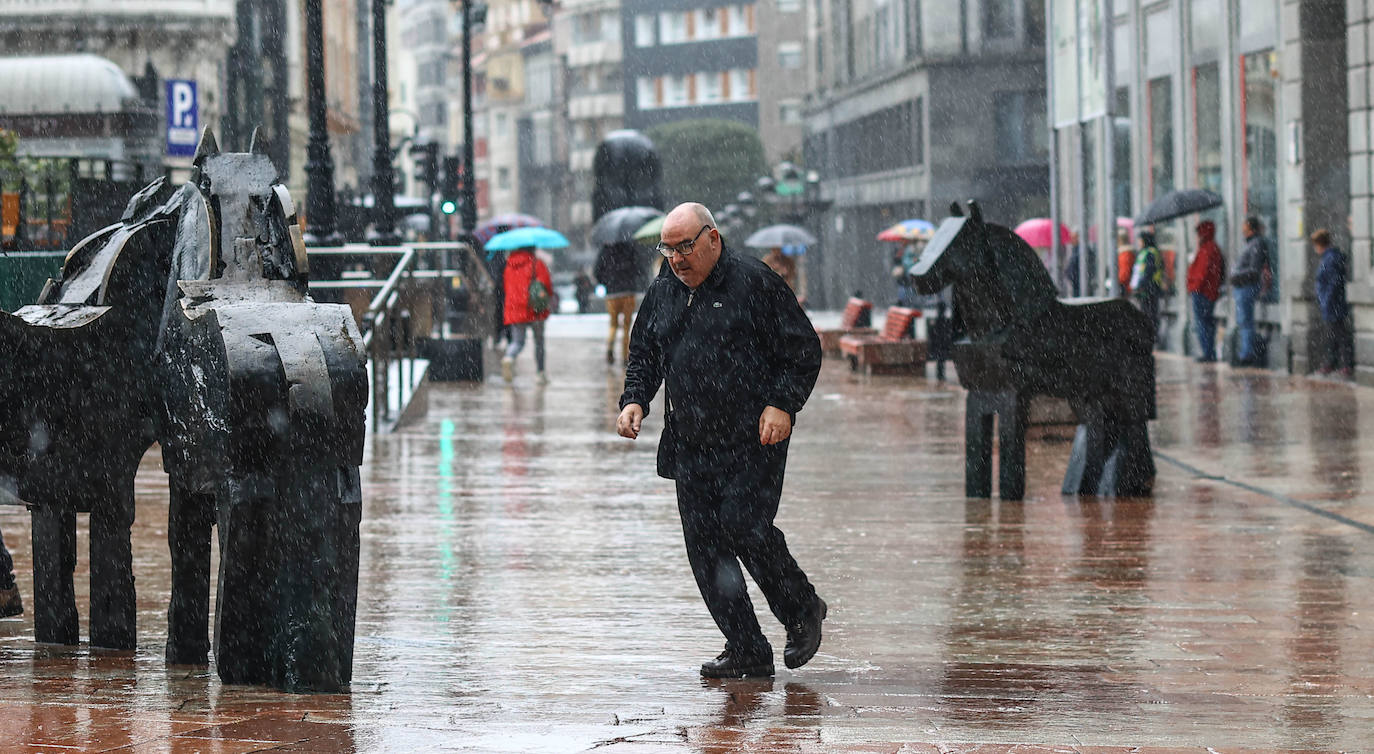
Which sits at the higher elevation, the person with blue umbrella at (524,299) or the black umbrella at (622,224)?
the black umbrella at (622,224)

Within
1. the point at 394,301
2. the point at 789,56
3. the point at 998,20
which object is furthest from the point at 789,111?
the point at 394,301

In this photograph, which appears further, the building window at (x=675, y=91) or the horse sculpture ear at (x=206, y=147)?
the building window at (x=675, y=91)

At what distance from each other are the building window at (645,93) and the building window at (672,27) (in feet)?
6.93

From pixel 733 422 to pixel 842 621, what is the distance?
5.76 feet

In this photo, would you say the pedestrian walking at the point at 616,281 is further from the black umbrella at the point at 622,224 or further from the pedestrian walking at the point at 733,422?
the pedestrian walking at the point at 733,422

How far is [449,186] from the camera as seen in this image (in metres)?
34.9

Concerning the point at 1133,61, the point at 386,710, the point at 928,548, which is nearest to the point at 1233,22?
the point at 1133,61

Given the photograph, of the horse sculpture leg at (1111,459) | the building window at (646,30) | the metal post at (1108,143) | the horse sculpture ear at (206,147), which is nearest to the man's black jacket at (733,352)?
the horse sculpture ear at (206,147)

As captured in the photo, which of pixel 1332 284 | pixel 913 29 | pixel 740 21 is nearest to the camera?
pixel 1332 284

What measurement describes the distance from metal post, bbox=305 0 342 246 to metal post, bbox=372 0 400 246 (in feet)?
9.46

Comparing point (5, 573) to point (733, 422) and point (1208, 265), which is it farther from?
point (1208, 265)

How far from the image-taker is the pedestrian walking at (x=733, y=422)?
22.1ft

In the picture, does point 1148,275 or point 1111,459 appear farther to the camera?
point 1148,275

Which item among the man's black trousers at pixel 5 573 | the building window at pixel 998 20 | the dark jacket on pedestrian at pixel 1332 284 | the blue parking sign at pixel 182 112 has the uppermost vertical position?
the building window at pixel 998 20
